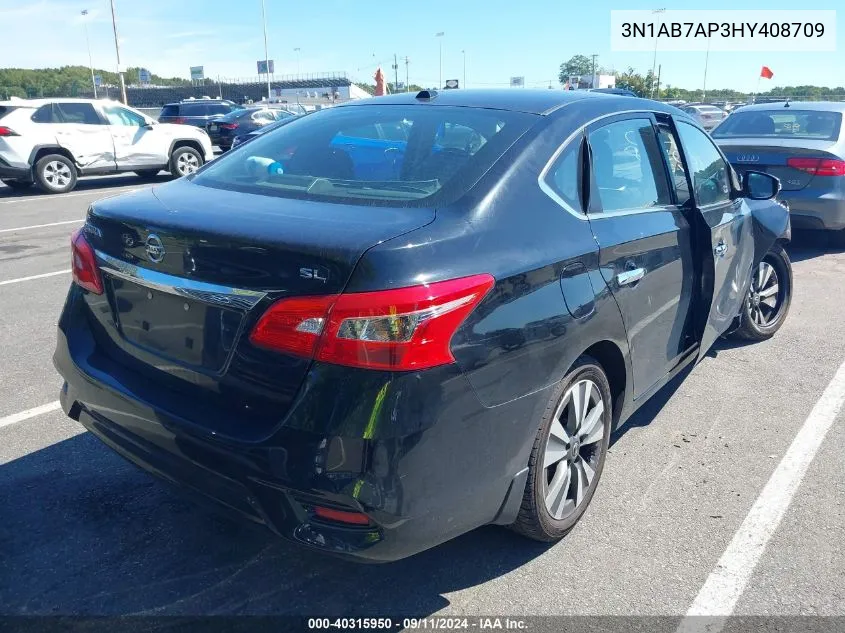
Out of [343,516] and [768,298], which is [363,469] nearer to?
[343,516]

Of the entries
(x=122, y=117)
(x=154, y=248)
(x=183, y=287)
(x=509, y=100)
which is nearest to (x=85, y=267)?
(x=154, y=248)

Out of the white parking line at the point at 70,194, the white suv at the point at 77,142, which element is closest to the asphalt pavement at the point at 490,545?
the white parking line at the point at 70,194

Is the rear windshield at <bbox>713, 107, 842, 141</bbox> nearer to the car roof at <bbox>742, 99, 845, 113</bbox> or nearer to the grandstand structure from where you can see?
the car roof at <bbox>742, 99, 845, 113</bbox>

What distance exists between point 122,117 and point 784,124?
38.6 ft

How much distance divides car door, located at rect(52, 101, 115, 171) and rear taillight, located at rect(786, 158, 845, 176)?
1204 cm

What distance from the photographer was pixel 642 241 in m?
3.01

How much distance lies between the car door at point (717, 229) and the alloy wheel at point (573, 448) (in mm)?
1209

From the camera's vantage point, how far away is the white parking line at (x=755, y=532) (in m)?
2.49

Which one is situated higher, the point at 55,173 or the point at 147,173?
the point at 55,173

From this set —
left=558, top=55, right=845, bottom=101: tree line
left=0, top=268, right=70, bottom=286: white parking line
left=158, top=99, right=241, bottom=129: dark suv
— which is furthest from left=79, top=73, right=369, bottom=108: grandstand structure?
left=0, top=268, right=70, bottom=286: white parking line

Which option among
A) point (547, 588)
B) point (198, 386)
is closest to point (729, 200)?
point (547, 588)

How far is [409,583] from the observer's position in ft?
8.60

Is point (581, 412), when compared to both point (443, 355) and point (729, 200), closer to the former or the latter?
point (443, 355)

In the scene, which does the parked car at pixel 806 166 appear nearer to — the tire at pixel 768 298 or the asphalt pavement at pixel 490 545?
the tire at pixel 768 298
